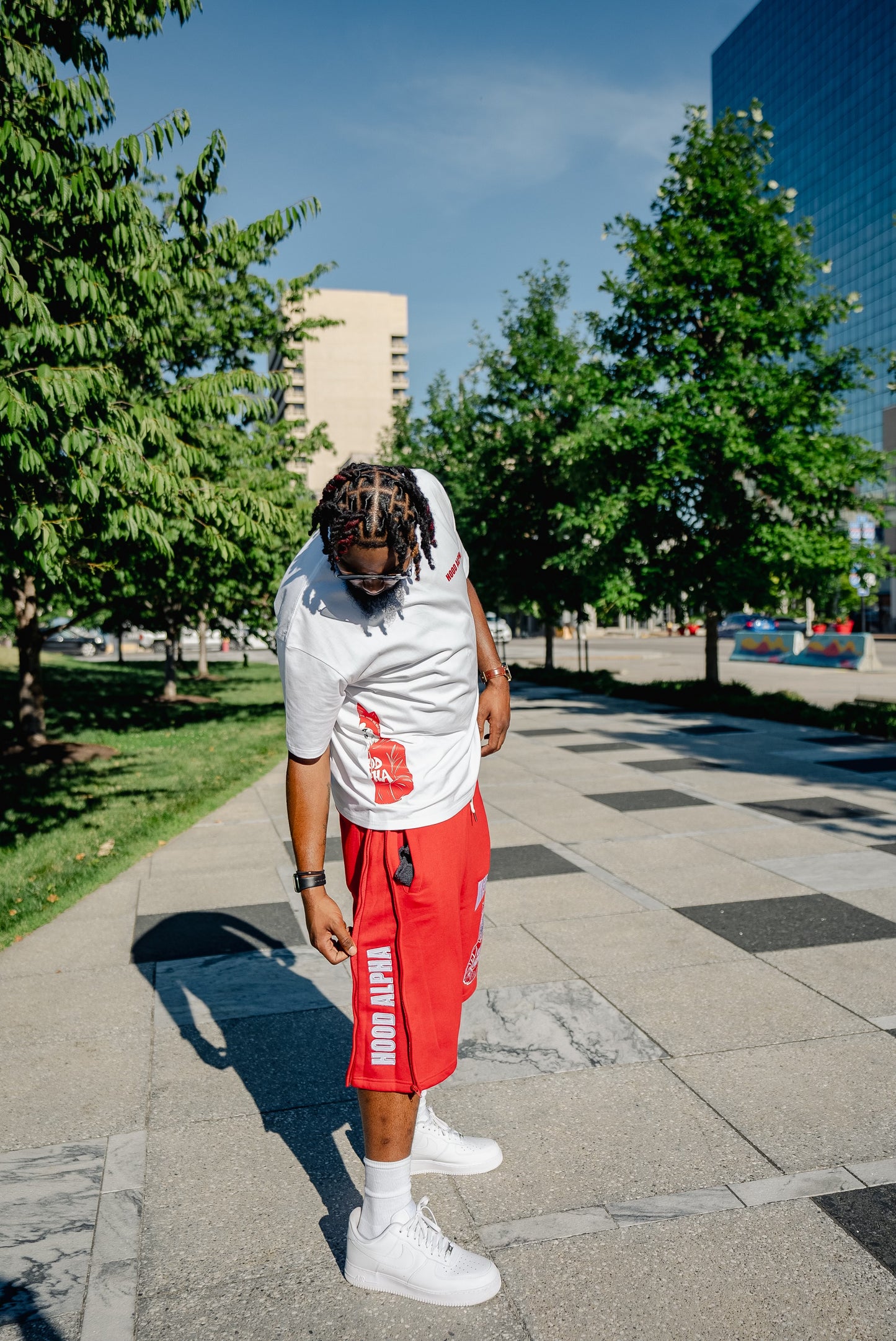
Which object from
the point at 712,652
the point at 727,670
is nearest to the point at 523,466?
the point at 712,652

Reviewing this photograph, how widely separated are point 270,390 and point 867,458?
9.95 metres

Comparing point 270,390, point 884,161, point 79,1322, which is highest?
point 884,161

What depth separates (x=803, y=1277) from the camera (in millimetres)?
2367

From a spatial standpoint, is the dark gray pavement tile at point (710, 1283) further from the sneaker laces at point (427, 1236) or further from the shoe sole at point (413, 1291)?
the sneaker laces at point (427, 1236)

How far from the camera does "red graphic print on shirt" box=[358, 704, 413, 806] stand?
2.36 metres

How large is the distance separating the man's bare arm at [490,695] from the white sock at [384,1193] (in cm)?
107

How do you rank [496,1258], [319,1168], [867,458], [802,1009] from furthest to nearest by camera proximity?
[867,458]
[802,1009]
[319,1168]
[496,1258]

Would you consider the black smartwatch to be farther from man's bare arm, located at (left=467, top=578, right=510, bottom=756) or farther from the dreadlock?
the dreadlock

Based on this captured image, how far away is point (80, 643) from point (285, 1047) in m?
57.8

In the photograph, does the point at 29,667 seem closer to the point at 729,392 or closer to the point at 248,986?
the point at 248,986

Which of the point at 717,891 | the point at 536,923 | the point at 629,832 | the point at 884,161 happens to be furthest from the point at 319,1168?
the point at 884,161

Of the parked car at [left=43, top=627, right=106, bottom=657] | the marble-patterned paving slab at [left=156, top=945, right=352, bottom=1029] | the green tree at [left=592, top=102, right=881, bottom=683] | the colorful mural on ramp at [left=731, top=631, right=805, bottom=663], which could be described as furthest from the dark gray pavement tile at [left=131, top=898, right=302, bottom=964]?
the parked car at [left=43, top=627, right=106, bottom=657]

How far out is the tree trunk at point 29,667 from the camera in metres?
12.6

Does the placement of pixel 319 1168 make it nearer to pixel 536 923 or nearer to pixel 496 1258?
pixel 496 1258
